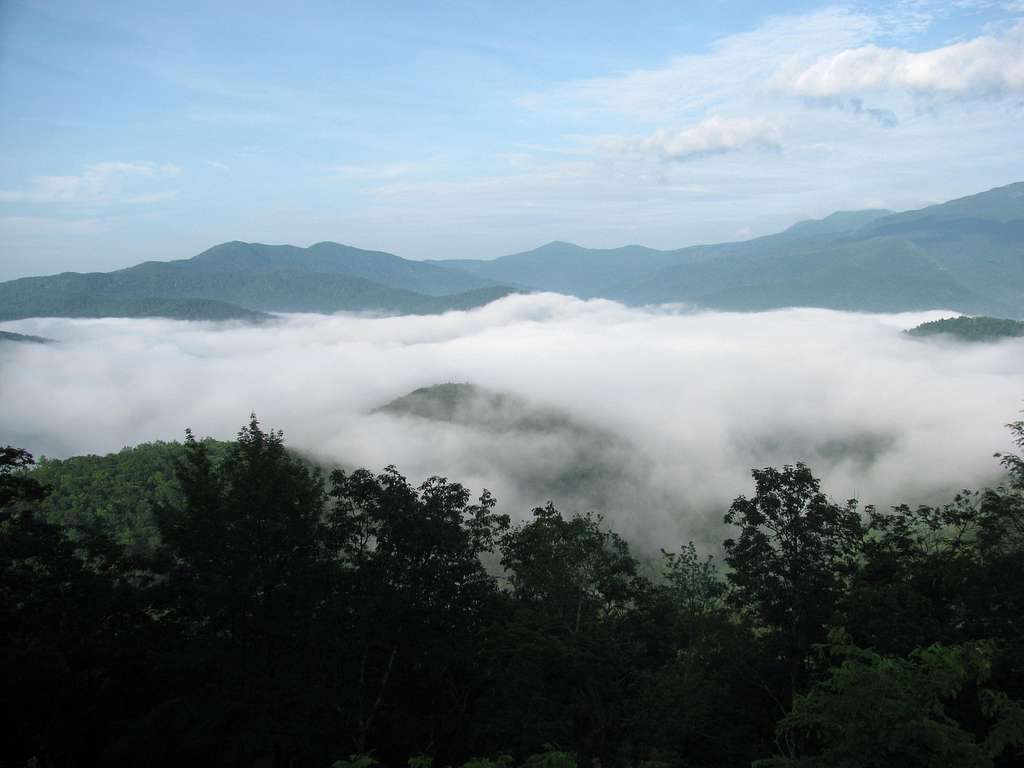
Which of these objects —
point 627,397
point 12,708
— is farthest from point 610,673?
point 627,397

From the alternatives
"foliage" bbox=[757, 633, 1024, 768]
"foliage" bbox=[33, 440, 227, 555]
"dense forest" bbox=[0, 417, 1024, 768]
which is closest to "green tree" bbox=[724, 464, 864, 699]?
"dense forest" bbox=[0, 417, 1024, 768]

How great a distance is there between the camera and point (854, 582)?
18.8 meters

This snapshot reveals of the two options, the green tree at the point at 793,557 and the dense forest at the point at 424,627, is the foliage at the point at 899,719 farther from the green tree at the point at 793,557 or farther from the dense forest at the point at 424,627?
the green tree at the point at 793,557

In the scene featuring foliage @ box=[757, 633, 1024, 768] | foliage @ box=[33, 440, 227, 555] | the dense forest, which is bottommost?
foliage @ box=[33, 440, 227, 555]

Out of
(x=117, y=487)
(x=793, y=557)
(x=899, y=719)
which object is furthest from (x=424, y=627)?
(x=117, y=487)

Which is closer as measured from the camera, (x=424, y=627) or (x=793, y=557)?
(x=793, y=557)

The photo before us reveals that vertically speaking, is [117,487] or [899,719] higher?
[899,719]

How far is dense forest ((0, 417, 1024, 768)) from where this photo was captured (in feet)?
52.5

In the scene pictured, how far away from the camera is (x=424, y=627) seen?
18047 mm

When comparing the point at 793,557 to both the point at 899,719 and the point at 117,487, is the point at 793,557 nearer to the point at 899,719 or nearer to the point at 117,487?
the point at 899,719

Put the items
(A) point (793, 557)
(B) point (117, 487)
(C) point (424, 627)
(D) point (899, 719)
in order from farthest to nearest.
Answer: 1. (B) point (117, 487)
2. (C) point (424, 627)
3. (A) point (793, 557)
4. (D) point (899, 719)

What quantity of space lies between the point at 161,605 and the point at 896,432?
162412mm

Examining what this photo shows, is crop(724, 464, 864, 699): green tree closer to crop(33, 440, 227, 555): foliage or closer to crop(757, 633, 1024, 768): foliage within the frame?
crop(757, 633, 1024, 768): foliage

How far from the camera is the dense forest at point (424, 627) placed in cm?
1600
